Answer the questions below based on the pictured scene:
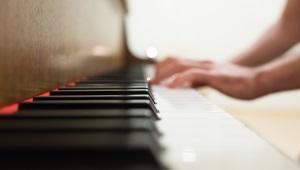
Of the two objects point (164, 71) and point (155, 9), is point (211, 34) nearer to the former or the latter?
point (155, 9)

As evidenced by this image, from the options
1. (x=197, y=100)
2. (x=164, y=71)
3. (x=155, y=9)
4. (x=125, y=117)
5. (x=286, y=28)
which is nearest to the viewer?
(x=125, y=117)

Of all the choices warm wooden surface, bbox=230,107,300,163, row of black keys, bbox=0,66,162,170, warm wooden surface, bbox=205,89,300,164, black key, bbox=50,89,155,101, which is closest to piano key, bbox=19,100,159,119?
row of black keys, bbox=0,66,162,170

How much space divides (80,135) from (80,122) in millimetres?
69

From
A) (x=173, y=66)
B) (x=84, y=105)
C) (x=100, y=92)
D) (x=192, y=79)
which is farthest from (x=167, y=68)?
(x=84, y=105)

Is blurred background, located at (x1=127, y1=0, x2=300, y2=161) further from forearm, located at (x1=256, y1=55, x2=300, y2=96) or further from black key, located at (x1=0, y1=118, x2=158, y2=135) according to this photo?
black key, located at (x1=0, y1=118, x2=158, y2=135)

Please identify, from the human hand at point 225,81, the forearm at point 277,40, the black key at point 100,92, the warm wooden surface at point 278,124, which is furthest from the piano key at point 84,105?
the warm wooden surface at point 278,124

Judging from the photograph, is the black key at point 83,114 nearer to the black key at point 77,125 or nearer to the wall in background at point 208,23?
the black key at point 77,125

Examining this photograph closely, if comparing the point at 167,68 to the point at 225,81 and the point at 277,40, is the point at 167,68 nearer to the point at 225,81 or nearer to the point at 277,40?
the point at 225,81

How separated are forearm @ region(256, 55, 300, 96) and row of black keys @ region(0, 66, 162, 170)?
0.58 m

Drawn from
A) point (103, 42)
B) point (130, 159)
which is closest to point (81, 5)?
point (103, 42)

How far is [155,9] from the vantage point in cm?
384

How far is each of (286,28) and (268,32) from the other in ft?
0.33

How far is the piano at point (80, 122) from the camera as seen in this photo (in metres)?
0.32

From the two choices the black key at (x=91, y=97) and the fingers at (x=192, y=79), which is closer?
the black key at (x=91, y=97)
